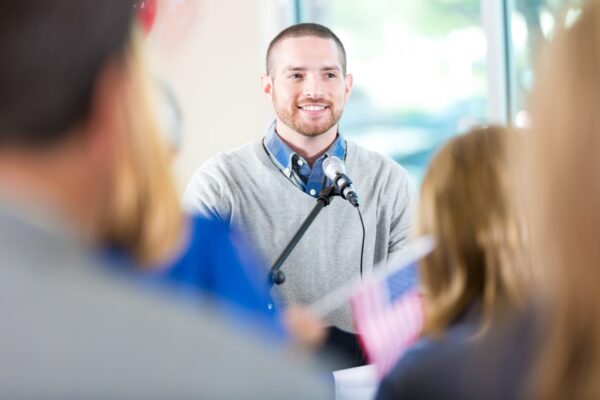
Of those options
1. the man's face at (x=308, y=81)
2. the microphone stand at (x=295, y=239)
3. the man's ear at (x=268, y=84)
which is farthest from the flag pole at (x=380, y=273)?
the man's ear at (x=268, y=84)

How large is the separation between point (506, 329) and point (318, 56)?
251 centimetres

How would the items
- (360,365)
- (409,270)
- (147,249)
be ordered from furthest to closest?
(360,365) < (409,270) < (147,249)

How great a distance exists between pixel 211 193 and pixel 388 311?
54.4 inches

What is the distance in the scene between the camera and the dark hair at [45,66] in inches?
16.5

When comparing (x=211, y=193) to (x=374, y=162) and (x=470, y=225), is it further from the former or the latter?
(x=470, y=225)

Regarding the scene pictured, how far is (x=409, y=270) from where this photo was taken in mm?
1571

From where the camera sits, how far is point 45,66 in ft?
1.41

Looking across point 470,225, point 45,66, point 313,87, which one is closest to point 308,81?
point 313,87

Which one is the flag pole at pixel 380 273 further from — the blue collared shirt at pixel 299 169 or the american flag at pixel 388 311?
the blue collared shirt at pixel 299 169

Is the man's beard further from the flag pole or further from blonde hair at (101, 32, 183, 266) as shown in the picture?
blonde hair at (101, 32, 183, 266)

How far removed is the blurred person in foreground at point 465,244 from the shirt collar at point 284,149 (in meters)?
1.65

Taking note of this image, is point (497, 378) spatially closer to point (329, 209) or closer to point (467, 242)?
point (467, 242)

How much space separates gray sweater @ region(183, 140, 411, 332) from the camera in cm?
283

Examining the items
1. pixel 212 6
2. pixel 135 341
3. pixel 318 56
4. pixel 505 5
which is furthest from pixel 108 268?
pixel 212 6
